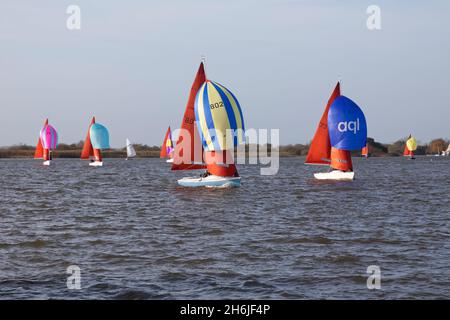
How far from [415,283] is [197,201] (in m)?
20.7

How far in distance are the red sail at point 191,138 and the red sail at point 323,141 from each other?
10.7 meters

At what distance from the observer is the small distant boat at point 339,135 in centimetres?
4512

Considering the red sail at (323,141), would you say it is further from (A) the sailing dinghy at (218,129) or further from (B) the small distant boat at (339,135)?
(A) the sailing dinghy at (218,129)

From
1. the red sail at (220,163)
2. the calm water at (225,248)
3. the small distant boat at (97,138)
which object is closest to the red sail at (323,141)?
the red sail at (220,163)

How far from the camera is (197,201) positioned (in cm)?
3394

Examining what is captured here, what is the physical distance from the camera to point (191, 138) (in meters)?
40.4

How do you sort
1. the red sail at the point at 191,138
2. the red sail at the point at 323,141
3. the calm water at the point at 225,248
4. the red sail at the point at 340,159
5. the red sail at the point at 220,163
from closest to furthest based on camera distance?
the calm water at the point at 225,248 → the red sail at the point at 220,163 → the red sail at the point at 191,138 → the red sail at the point at 340,159 → the red sail at the point at 323,141

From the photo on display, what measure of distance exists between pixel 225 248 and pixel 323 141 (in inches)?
1172

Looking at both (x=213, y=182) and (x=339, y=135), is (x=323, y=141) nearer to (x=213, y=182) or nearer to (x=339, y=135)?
(x=339, y=135)

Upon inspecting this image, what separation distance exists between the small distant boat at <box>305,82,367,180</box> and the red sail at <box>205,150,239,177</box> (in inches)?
407

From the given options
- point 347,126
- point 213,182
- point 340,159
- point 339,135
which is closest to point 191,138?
point 213,182

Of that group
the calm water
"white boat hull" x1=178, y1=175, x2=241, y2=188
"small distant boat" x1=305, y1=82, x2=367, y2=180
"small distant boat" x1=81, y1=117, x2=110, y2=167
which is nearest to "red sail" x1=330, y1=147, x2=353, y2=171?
"small distant boat" x1=305, y1=82, x2=367, y2=180

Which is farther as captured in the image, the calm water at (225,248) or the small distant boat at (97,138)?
the small distant boat at (97,138)

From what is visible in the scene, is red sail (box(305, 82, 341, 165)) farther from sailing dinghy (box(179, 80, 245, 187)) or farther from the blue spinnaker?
sailing dinghy (box(179, 80, 245, 187))
